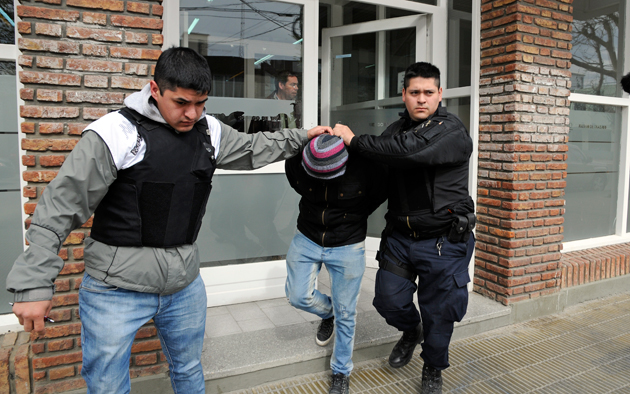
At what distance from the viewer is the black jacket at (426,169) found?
2.69m

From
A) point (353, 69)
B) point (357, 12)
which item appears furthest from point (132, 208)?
point (357, 12)

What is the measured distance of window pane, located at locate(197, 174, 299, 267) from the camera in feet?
13.8

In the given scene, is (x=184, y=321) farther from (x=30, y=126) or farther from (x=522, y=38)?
(x=522, y=38)

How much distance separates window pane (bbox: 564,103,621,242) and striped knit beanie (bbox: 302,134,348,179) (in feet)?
11.3

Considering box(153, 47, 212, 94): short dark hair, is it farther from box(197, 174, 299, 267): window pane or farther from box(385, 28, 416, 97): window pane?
box(385, 28, 416, 97): window pane

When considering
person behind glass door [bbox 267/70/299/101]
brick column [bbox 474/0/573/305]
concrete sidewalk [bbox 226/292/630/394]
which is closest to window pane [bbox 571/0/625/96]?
brick column [bbox 474/0/573/305]

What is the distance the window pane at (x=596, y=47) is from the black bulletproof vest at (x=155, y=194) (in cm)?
461

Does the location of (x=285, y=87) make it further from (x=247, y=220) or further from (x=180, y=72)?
(x=180, y=72)

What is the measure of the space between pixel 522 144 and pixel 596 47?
2.08 m

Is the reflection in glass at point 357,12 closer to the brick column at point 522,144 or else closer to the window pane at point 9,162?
the brick column at point 522,144

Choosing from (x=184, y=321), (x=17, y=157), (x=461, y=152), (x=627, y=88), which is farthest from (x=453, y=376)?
(x=17, y=157)

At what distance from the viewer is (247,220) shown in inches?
172

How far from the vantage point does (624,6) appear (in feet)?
17.5

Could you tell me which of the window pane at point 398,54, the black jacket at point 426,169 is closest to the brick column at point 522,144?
the window pane at point 398,54
